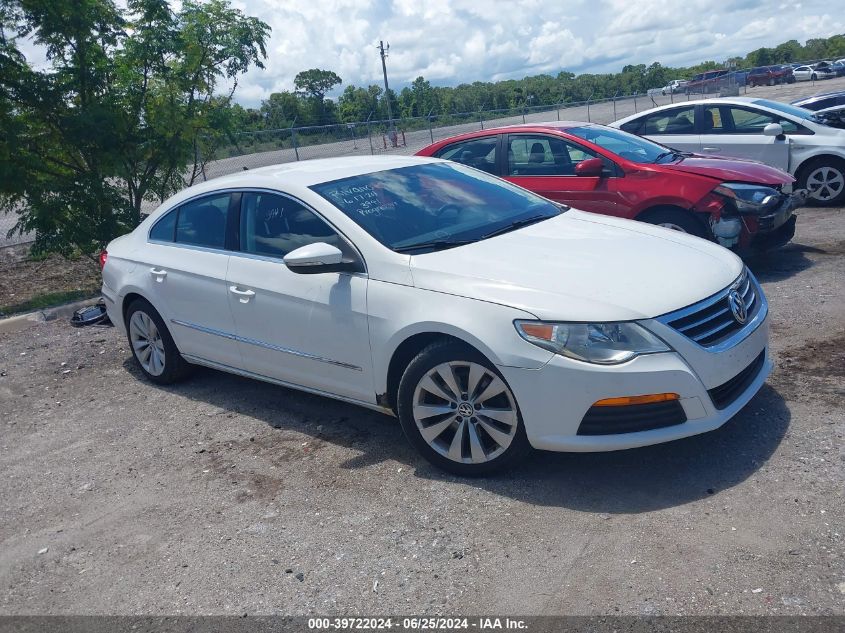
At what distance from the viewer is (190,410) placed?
5789 mm

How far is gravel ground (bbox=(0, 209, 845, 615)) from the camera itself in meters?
3.24

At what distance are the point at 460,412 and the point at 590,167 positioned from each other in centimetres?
443

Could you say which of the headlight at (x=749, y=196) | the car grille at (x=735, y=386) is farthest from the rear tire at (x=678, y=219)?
the car grille at (x=735, y=386)

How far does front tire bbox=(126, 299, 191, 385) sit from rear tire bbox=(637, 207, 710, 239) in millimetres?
4476

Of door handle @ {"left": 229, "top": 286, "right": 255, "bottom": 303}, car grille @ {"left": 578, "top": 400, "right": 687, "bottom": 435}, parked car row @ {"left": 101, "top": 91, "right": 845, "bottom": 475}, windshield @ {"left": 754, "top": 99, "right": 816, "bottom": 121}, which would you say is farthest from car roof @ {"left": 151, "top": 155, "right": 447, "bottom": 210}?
windshield @ {"left": 754, "top": 99, "right": 816, "bottom": 121}

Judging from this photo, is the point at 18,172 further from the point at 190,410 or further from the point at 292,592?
the point at 292,592

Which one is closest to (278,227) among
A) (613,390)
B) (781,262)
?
(613,390)

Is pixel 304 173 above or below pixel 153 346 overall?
above

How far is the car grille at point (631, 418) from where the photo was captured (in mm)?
3768

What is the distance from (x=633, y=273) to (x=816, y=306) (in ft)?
9.95

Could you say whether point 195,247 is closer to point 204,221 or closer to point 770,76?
point 204,221

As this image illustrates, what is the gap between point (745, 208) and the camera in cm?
743

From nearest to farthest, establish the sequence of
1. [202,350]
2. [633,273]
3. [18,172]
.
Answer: [633,273] → [202,350] → [18,172]

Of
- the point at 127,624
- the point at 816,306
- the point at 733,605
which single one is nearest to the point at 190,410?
the point at 127,624
